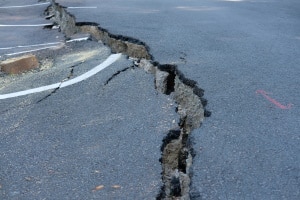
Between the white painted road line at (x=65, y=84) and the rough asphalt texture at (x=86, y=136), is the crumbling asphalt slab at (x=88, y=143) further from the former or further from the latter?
the white painted road line at (x=65, y=84)

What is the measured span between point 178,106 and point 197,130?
26.2 inches

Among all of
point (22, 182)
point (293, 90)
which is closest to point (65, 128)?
point (22, 182)

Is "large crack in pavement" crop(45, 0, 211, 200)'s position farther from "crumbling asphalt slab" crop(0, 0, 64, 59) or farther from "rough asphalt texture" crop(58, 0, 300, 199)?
"crumbling asphalt slab" crop(0, 0, 64, 59)

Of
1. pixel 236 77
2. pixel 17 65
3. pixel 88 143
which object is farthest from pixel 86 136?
pixel 17 65

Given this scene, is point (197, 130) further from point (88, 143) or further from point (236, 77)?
point (236, 77)

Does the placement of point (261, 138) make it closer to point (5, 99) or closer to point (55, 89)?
point (55, 89)

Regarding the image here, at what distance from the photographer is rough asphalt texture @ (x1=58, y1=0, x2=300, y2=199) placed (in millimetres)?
Answer: 2713

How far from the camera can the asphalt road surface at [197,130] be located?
107 inches

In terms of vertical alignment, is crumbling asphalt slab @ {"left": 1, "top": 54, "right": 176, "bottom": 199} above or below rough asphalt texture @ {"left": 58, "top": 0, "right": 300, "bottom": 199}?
below

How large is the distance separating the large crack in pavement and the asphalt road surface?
0.08 m

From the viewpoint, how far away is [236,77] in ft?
14.7

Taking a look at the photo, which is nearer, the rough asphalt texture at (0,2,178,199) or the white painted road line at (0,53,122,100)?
the rough asphalt texture at (0,2,178,199)

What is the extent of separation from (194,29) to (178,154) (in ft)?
12.7

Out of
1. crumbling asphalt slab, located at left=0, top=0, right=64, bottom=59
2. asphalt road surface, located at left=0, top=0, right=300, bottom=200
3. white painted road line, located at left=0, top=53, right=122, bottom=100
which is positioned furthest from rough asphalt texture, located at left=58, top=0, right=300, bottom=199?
crumbling asphalt slab, located at left=0, top=0, right=64, bottom=59
